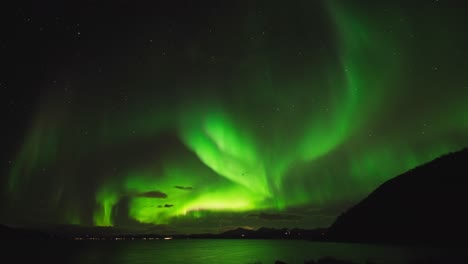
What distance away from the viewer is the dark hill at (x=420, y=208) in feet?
271

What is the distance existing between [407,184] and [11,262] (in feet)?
335

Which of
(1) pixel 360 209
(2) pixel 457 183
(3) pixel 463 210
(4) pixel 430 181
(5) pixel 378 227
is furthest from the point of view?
(1) pixel 360 209

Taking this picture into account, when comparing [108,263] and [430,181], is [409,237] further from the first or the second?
[108,263]

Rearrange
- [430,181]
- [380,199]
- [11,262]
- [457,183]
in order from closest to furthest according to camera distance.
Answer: [11,262] < [457,183] < [430,181] < [380,199]

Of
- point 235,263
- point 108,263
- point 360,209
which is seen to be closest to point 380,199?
point 360,209

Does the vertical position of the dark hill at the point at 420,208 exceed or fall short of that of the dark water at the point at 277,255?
it exceeds it

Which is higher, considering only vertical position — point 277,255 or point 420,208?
point 420,208

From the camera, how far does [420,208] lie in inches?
3706

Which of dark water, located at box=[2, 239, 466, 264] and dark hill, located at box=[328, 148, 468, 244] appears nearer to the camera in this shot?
dark water, located at box=[2, 239, 466, 264]

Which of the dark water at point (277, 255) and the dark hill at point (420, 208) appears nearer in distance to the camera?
the dark water at point (277, 255)

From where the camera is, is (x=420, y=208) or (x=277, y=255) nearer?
(x=277, y=255)

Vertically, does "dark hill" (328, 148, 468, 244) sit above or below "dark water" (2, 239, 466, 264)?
above

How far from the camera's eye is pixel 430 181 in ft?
321

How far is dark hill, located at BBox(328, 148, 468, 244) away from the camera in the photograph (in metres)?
82.5
